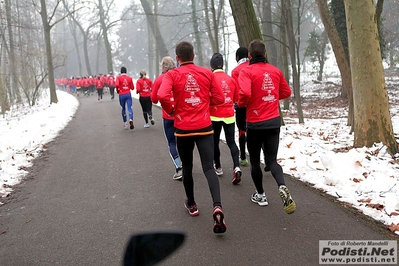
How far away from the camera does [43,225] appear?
4.80m

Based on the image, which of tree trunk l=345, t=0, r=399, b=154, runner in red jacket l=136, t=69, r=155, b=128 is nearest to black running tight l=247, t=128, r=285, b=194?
tree trunk l=345, t=0, r=399, b=154

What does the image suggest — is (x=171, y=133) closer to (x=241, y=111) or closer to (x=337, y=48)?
(x=241, y=111)

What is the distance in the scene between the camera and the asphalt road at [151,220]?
12.4ft

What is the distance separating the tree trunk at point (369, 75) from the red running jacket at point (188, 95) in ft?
12.4

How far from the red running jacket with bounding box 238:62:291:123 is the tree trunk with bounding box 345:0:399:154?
2865mm

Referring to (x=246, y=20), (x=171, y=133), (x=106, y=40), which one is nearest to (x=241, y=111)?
(x=171, y=133)

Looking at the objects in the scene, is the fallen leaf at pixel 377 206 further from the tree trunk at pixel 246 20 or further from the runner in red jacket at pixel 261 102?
the tree trunk at pixel 246 20

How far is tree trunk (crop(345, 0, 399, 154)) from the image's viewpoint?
6.70 m

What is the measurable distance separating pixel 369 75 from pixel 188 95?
4.11 m

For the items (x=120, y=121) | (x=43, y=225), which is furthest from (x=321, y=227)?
(x=120, y=121)

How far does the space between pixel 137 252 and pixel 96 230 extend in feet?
2.89

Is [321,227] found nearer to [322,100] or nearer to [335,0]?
[335,0]

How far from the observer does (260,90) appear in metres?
4.66

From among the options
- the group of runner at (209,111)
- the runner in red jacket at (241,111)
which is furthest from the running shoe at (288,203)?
the runner in red jacket at (241,111)
